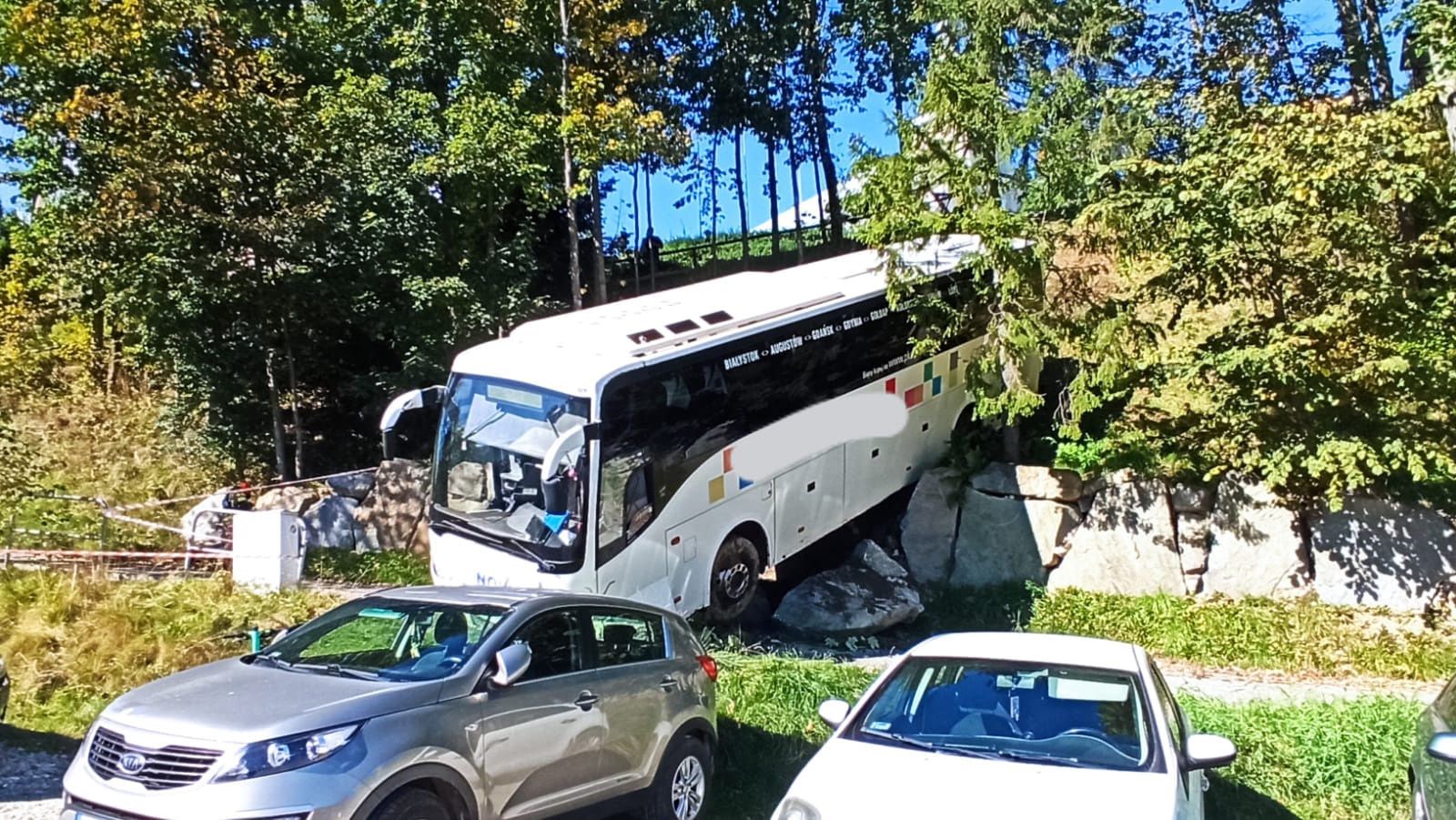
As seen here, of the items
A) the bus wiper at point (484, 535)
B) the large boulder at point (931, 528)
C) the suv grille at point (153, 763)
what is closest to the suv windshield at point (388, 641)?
the suv grille at point (153, 763)

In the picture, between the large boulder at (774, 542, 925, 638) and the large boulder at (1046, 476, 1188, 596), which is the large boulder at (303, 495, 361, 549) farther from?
the large boulder at (1046, 476, 1188, 596)

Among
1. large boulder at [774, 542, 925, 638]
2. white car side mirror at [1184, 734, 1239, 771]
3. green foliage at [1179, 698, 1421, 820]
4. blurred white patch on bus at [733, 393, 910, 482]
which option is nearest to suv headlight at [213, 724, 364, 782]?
white car side mirror at [1184, 734, 1239, 771]

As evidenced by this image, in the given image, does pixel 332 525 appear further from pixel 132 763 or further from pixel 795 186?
pixel 795 186

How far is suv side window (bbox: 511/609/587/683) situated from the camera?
595 centimetres

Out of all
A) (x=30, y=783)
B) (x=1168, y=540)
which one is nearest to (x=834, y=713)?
(x=30, y=783)

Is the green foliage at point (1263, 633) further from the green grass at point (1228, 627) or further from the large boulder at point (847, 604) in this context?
the large boulder at point (847, 604)

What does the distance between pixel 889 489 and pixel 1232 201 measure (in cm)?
557

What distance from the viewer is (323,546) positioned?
15.6 m

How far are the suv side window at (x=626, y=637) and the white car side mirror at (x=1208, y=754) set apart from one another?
3.15m

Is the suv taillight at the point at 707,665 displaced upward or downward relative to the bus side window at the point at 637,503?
downward

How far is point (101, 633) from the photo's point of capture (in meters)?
9.89

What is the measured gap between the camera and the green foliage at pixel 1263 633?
36.5 feet

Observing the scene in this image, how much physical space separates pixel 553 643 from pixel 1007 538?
30.0 ft

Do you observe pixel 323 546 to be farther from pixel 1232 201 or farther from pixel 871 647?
pixel 1232 201
